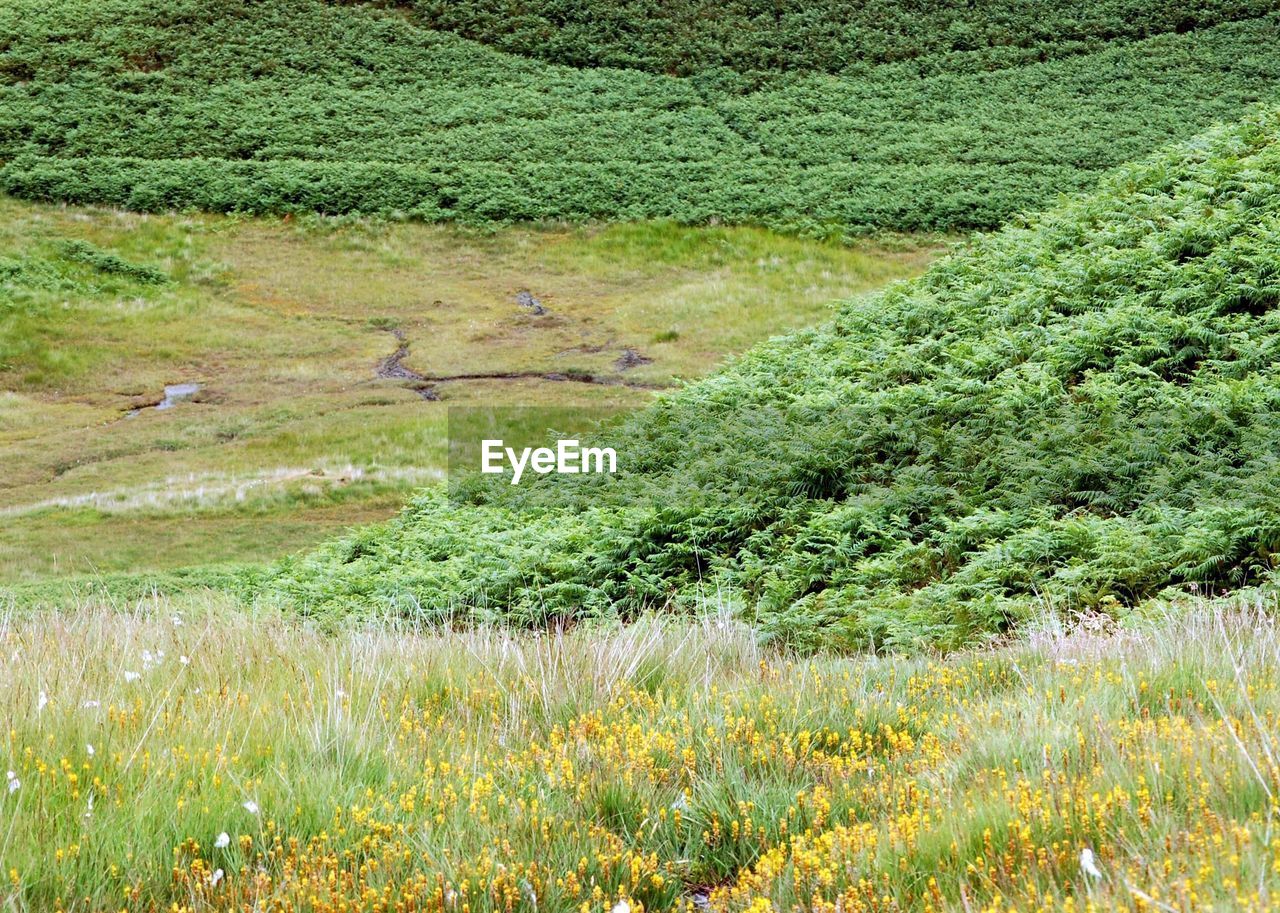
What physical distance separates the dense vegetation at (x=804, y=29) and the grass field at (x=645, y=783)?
59.7 m

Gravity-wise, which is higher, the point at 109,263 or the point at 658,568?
the point at 109,263

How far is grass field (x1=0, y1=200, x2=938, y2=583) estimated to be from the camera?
74.6ft

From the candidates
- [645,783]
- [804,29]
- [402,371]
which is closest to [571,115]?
[804,29]

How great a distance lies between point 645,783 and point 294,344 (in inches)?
1387

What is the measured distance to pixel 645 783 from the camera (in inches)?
159

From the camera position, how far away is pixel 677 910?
345cm

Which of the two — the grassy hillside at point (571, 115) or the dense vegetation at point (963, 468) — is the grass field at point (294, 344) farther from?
the dense vegetation at point (963, 468)

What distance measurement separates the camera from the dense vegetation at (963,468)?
847cm

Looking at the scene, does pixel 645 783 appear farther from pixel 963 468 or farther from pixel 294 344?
pixel 294 344

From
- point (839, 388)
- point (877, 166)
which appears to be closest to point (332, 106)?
→ point (877, 166)

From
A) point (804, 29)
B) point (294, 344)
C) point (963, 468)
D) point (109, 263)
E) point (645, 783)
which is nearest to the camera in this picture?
point (645, 783)

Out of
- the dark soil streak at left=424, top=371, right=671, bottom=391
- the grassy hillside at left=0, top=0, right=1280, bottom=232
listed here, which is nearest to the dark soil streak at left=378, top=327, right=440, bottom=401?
the dark soil streak at left=424, top=371, right=671, bottom=391

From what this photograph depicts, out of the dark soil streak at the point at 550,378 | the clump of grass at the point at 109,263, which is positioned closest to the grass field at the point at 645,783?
the dark soil streak at the point at 550,378

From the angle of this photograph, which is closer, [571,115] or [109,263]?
[109,263]
